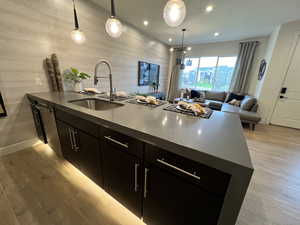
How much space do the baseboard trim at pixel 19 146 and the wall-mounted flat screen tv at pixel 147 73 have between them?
322 cm

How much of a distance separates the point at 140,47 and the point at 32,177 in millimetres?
4171

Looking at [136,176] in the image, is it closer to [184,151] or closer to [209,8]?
[184,151]

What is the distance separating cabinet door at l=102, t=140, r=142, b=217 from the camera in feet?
3.10

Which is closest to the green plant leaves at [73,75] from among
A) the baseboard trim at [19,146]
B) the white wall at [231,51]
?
the baseboard trim at [19,146]

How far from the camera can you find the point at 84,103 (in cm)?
180

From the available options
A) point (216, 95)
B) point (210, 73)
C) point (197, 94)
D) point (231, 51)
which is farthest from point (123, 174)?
point (231, 51)

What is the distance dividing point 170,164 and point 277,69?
4.88 meters

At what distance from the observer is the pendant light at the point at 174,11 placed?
1168mm

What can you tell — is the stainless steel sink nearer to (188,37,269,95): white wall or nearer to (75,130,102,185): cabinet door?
(75,130,102,185): cabinet door

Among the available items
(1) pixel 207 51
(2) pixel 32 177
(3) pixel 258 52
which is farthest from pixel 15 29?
(3) pixel 258 52

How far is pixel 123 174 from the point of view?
102cm

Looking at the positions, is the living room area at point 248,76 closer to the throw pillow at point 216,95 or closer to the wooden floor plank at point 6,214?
the throw pillow at point 216,95

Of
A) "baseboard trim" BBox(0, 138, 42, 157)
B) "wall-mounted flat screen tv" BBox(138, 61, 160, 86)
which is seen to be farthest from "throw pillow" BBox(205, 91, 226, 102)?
"baseboard trim" BBox(0, 138, 42, 157)

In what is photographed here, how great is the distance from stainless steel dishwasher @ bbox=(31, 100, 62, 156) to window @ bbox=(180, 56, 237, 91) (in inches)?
209
